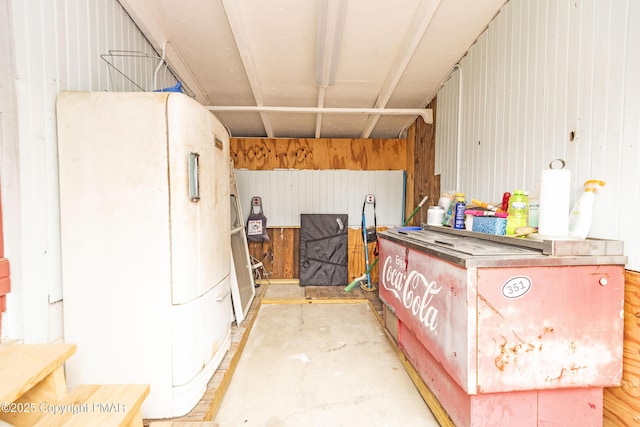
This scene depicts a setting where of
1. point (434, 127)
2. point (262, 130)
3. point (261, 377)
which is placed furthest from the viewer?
point (262, 130)

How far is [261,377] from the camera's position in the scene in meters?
2.05

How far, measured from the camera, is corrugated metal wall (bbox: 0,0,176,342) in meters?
1.20

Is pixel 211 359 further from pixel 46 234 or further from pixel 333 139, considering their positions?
pixel 333 139

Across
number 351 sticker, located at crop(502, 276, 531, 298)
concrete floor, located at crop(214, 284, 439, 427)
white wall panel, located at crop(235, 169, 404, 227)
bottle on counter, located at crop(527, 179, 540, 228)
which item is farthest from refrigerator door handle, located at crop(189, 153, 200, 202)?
white wall panel, located at crop(235, 169, 404, 227)

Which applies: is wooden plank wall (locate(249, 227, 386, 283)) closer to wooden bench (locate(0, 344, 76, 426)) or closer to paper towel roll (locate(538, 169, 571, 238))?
paper towel roll (locate(538, 169, 571, 238))

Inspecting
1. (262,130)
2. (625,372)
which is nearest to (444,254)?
(625,372)

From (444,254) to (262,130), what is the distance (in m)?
3.79

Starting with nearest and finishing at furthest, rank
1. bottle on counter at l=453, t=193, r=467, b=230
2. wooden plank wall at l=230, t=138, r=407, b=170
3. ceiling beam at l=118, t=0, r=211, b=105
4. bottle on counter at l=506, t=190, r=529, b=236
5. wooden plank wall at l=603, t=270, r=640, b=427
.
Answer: wooden plank wall at l=603, t=270, r=640, b=427 → bottle on counter at l=506, t=190, r=529, b=236 → ceiling beam at l=118, t=0, r=211, b=105 → bottle on counter at l=453, t=193, r=467, b=230 → wooden plank wall at l=230, t=138, r=407, b=170

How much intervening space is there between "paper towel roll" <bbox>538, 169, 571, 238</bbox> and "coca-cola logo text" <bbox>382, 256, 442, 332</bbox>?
608 millimetres

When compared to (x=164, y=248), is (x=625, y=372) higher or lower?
lower

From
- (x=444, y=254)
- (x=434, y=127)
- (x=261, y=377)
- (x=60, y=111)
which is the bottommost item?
(x=261, y=377)

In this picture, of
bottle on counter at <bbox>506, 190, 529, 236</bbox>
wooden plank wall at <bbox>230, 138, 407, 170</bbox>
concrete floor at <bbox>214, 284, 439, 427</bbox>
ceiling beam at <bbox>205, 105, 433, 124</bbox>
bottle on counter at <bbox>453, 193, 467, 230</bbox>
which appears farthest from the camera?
wooden plank wall at <bbox>230, 138, 407, 170</bbox>

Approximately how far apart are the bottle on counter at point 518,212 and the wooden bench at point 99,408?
6.55 feet

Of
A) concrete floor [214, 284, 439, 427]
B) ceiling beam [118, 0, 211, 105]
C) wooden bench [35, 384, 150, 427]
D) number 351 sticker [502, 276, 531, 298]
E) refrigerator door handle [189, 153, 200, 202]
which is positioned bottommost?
concrete floor [214, 284, 439, 427]
